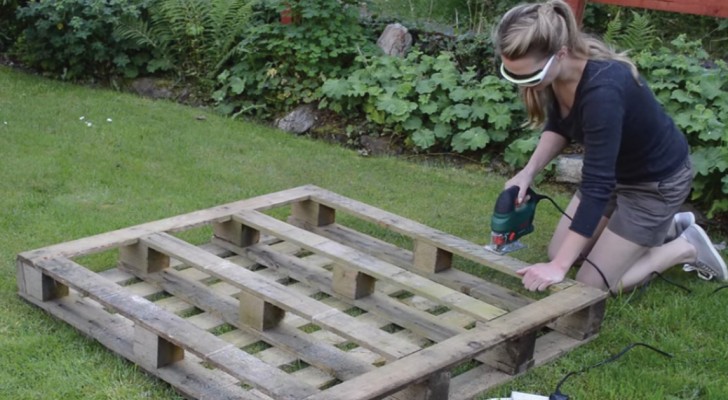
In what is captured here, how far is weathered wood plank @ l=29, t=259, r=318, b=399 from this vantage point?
2.88 metres

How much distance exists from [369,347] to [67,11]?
4974mm

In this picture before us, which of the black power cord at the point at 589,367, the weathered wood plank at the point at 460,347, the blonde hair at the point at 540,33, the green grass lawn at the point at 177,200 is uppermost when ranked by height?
the blonde hair at the point at 540,33

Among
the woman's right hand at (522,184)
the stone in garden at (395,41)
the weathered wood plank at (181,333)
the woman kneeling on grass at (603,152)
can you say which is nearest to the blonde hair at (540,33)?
the woman kneeling on grass at (603,152)

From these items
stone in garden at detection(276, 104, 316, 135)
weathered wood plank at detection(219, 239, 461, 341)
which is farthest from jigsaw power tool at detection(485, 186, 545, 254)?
stone in garden at detection(276, 104, 316, 135)

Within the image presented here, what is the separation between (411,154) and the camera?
6191 mm

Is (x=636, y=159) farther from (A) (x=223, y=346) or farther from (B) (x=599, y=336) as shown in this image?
(A) (x=223, y=346)

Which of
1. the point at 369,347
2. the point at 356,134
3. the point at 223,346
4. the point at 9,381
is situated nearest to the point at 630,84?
the point at 369,347

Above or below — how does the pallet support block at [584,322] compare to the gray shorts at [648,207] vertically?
below

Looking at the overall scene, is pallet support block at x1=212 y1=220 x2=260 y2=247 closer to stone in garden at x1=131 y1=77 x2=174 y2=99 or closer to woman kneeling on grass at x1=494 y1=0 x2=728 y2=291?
woman kneeling on grass at x1=494 y1=0 x2=728 y2=291

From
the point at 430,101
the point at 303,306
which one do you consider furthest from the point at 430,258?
the point at 430,101

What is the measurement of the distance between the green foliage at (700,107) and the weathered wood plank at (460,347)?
5.09 feet

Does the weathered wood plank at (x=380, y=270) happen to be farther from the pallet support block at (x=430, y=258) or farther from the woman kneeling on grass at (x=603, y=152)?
the pallet support block at (x=430, y=258)

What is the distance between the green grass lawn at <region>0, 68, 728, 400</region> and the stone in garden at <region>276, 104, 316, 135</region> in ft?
0.53

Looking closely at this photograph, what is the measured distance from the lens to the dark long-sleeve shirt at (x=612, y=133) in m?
3.50
